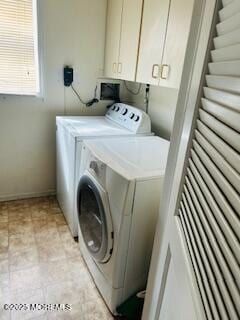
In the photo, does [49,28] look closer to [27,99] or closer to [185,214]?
[27,99]

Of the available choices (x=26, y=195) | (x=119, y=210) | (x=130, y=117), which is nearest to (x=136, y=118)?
(x=130, y=117)

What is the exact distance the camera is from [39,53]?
2.24 metres

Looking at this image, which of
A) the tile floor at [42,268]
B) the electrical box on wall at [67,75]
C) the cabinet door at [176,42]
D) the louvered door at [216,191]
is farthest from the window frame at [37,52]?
the louvered door at [216,191]

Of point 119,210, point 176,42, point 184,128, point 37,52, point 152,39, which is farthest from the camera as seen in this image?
point 37,52

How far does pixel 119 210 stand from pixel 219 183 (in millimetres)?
791

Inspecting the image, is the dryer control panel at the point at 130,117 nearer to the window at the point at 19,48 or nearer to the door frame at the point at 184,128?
the window at the point at 19,48

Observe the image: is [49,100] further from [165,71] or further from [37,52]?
[165,71]

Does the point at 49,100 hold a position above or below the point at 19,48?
below

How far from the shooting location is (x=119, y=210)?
1.24 metres

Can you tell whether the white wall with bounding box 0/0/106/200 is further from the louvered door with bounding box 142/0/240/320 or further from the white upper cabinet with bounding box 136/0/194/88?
the louvered door with bounding box 142/0/240/320

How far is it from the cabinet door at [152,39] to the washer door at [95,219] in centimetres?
82

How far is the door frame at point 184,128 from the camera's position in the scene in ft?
2.18

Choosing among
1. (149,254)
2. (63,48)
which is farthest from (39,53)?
(149,254)

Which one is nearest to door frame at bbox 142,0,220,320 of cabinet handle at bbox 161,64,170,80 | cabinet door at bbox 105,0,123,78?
cabinet handle at bbox 161,64,170,80
